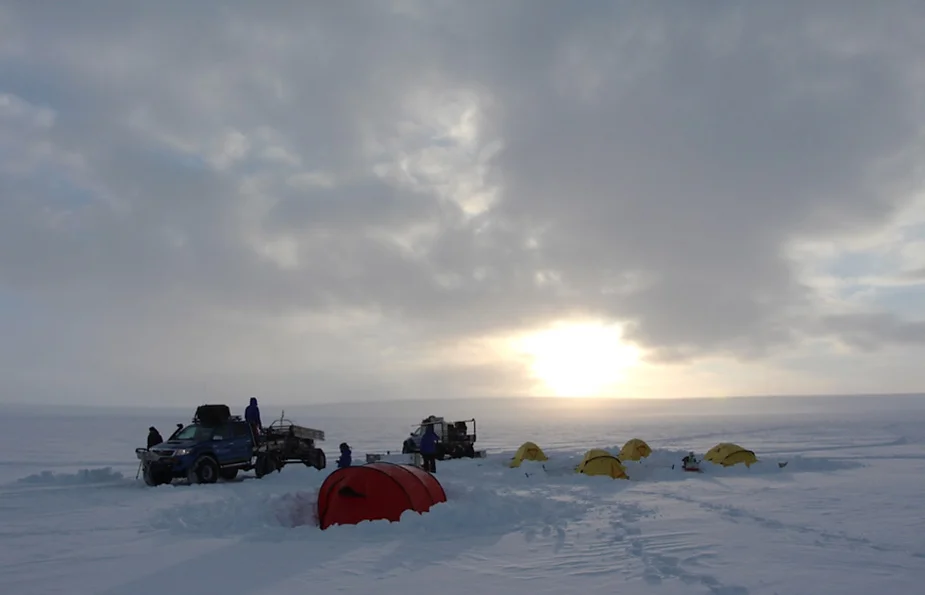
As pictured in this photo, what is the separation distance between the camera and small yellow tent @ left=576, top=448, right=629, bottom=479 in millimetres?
23891

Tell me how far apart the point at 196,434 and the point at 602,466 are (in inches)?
574

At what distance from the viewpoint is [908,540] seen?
38.0 feet

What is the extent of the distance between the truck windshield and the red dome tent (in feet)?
34.1

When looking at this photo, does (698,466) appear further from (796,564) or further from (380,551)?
(380,551)

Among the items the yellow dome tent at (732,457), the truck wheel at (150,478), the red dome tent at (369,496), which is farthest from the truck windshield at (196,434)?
the yellow dome tent at (732,457)

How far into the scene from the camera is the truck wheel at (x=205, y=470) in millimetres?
21484

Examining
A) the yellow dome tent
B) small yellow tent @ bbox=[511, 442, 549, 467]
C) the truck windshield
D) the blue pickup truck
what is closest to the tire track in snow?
the yellow dome tent

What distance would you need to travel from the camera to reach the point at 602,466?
24.0 metres

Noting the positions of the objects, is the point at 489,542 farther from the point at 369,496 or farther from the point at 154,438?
the point at 154,438

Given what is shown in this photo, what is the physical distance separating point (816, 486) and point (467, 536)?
13.6 m

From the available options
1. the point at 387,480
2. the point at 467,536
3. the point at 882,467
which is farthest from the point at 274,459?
the point at 882,467

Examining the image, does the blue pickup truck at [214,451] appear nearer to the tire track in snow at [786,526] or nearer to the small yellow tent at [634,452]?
the small yellow tent at [634,452]

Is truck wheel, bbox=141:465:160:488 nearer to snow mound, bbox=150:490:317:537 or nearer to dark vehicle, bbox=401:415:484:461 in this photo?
snow mound, bbox=150:490:317:537

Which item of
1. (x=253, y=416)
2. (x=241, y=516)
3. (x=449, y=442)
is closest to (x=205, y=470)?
(x=253, y=416)
